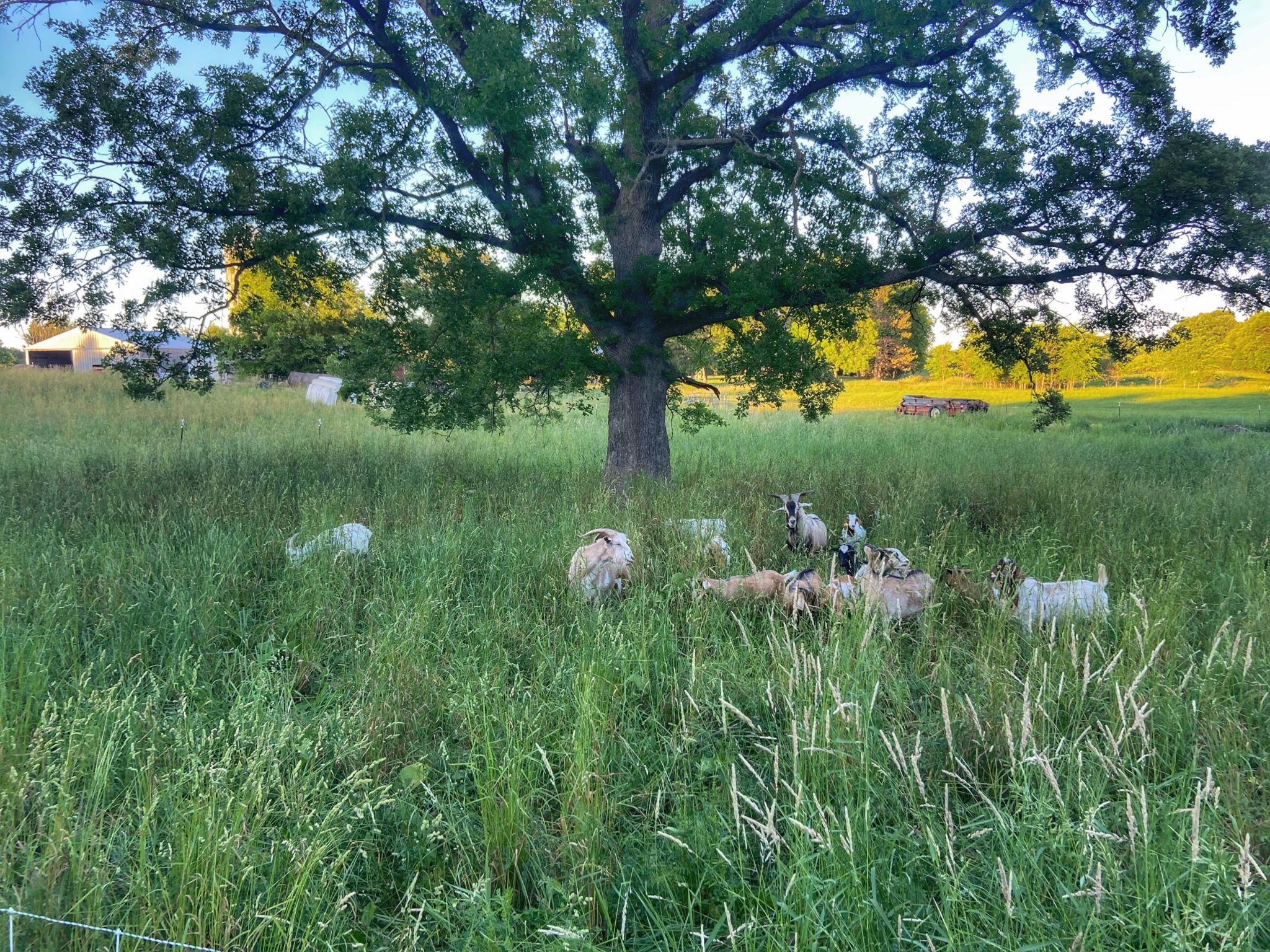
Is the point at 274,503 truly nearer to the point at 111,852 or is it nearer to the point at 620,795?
the point at 111,852

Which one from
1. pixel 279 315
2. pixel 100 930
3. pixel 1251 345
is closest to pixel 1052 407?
pixel 279 315

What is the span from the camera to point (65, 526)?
21.7 feet

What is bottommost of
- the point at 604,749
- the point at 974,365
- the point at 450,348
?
the point at 604,749

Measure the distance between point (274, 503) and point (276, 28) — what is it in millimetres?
6437

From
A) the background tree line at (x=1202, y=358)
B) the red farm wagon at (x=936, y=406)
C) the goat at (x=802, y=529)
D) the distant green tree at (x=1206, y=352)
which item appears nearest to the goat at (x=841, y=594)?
the goat at (x=802, y=529)

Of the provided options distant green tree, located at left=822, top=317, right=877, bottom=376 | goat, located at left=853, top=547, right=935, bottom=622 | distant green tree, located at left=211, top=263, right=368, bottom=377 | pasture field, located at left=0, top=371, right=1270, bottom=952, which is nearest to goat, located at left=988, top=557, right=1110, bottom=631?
pasture field, located at left=0, top=371, right=1270, bottom=952

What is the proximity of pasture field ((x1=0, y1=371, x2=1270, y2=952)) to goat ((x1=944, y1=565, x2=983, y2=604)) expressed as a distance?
0.20 metres

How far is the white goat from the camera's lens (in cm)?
559

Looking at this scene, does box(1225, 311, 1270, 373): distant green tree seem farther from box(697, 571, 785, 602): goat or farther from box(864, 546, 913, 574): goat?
box(697, 571, 785, 602): goat

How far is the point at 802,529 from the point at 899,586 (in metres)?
1.85

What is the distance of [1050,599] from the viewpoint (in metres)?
4.28

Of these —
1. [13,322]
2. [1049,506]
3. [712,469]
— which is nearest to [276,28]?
[13,322]

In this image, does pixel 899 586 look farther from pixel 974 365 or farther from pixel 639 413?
pixel 974 365

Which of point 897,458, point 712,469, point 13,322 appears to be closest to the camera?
point 13,322
